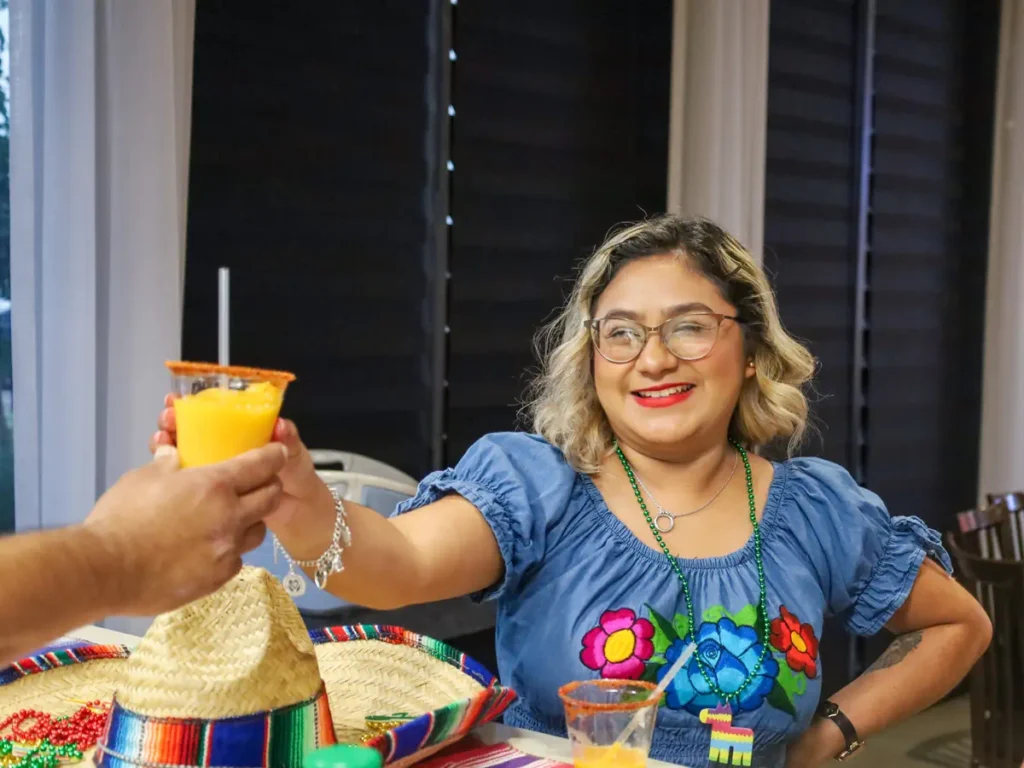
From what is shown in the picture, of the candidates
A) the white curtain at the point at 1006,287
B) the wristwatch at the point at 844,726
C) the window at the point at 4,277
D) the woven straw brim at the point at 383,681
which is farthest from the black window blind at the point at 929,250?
the woven straw brim at the point at 383,681

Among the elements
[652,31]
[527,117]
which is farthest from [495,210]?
[652,31]

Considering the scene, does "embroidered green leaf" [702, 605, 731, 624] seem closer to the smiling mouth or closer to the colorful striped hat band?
the smiling mouth

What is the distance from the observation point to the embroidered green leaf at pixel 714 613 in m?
1.77

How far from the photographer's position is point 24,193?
8.25 feet

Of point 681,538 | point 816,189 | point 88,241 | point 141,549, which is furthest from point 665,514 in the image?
point 816,189

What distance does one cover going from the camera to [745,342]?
6.53ft

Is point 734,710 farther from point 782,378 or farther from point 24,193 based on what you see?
point 24,193

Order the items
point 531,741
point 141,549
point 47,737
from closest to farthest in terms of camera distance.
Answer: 1. point 141,549
2. point 47,737
3. point 531,741

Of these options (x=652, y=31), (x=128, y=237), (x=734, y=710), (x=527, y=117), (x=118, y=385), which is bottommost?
(x=734, y=710)

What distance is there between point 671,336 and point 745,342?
174mm

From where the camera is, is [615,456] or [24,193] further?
[24,193]

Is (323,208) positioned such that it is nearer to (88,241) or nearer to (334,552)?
(88,241)

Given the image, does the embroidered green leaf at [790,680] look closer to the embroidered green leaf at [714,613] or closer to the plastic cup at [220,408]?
the embroidered green leaf at [714,613]

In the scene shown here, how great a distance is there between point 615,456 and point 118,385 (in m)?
1.27
